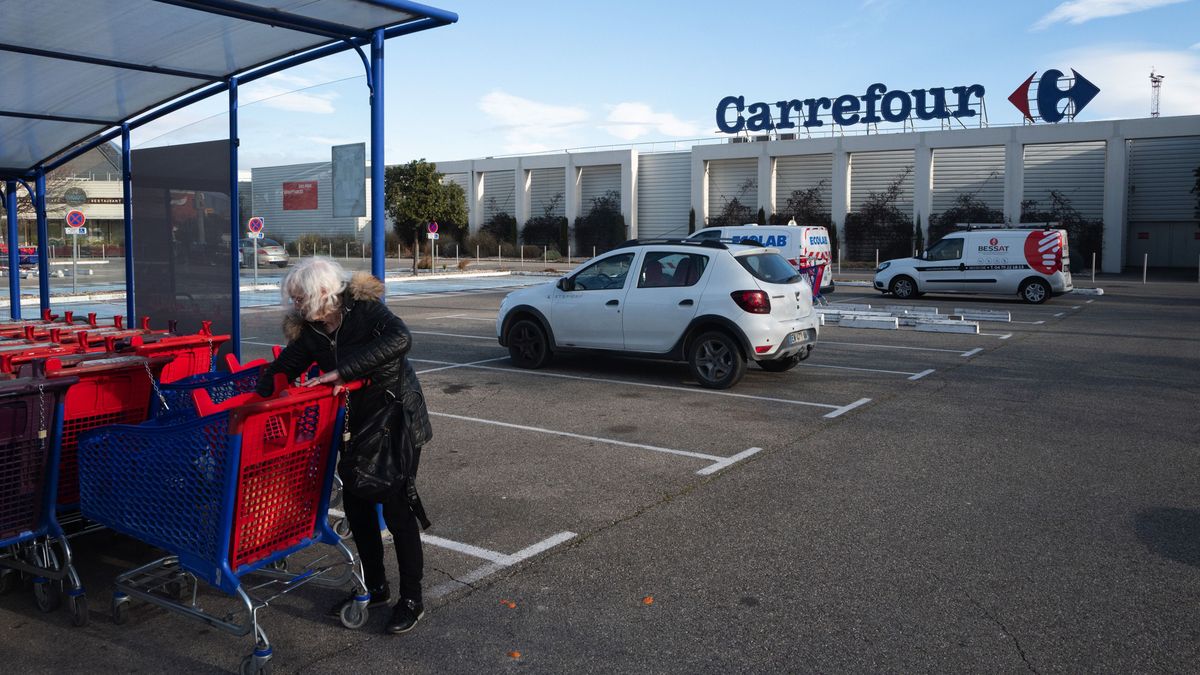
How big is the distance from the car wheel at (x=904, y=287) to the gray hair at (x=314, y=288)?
2234cm

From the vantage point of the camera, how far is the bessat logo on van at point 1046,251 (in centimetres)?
2216

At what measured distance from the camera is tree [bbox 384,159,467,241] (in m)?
36.9

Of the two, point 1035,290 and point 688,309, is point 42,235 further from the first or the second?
point 1035,290

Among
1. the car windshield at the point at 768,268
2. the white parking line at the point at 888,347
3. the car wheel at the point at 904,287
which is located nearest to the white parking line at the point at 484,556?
the car windshield at the point at 768,268

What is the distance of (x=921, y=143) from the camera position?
1732 inches

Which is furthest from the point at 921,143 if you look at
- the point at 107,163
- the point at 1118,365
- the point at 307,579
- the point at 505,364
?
the point at 307,579

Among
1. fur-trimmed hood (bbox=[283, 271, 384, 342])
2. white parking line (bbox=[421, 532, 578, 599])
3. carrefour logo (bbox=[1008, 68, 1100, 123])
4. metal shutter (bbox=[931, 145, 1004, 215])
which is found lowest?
white parking line (bbox=[421, 532, 578, 599])

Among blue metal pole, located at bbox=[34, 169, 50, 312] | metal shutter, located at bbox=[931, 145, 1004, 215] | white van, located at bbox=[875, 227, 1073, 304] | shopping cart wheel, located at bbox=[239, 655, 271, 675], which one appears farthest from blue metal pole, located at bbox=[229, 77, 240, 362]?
metal shutter, located at bbox=[931, 145, 1004, 215]

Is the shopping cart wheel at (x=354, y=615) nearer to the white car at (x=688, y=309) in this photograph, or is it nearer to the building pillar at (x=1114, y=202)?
the white car at (x=688, y=309)

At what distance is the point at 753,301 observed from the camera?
33.2 ft

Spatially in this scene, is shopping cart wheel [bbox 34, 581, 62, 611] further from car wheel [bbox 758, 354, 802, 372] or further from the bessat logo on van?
the bessat logo on van

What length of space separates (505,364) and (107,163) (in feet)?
17.3

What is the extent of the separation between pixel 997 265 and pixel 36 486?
2260 cm

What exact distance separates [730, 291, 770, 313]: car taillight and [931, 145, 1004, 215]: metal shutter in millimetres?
37485
